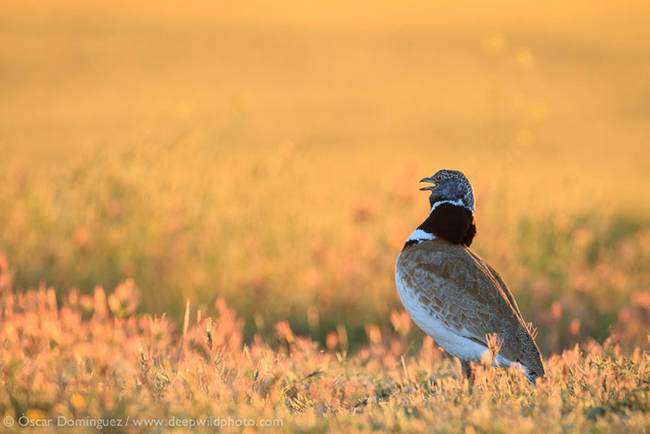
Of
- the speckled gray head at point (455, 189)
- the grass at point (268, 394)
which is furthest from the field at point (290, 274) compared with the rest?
the speckled gray head at point (455, 189)

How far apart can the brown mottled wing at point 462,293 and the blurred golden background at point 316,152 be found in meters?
1.03

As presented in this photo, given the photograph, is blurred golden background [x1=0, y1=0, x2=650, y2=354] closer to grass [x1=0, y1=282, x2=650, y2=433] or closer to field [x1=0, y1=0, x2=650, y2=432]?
field [x1=0, y1=0, x2=650, y2=432]

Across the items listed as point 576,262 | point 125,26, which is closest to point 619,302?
point 576,262

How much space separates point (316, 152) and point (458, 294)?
574 inches

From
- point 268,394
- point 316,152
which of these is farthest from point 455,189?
point 316,152

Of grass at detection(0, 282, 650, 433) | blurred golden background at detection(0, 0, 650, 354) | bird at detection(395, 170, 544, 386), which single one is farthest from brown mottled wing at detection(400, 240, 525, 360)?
blurred golden background at detection(0, 0, 650, 354)

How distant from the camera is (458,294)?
4.17 meters

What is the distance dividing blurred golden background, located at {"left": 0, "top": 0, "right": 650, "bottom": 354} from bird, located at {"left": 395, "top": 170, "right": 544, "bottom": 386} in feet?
3.36

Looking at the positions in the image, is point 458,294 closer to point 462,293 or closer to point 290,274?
point 462,293

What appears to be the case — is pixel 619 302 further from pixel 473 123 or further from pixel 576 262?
pixel 473 123

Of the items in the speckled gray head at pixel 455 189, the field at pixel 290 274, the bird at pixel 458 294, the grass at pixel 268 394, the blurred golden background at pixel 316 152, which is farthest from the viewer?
the blurred golden background at pixel 316 152

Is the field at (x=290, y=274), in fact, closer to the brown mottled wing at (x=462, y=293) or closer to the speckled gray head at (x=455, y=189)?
the brown mottled wing at (x=462, y=293)

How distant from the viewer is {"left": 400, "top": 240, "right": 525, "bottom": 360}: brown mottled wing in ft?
13.4

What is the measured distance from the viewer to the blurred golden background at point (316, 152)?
23.1 ft
